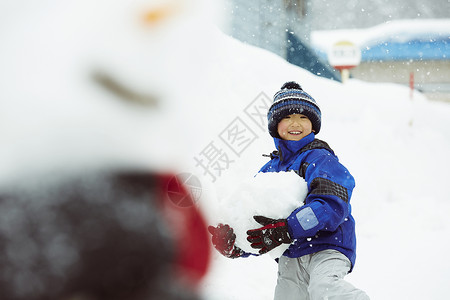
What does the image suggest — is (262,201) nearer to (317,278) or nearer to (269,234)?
(269,234)

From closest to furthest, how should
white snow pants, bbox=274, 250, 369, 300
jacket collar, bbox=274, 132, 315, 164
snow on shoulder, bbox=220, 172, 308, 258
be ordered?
white snow pants, bbox=274, 250, 369, 300
snow on shoulder, bbox=220, 172, 308, 258
jacket collar, bbox=274, 132, 315, 164

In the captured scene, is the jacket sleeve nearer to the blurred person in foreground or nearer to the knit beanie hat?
the knit beanie hat

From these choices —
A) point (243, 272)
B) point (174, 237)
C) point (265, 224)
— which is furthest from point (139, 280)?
point (243, 272)

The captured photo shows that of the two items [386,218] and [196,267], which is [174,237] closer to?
[196,267]

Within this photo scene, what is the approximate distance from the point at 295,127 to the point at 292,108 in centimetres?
11

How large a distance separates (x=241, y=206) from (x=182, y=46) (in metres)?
1.24

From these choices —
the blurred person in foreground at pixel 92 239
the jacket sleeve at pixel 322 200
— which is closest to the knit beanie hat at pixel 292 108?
the jacket sleeve at pixel 322 200

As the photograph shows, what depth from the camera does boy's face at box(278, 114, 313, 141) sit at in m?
2.08

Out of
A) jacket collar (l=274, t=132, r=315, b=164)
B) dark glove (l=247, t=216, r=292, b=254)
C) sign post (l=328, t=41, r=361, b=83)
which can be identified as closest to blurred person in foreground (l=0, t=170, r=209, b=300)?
dark glove (l=247, t=216, r=292, b=254)

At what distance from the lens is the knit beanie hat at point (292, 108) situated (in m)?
2.10

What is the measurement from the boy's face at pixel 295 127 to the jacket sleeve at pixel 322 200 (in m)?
0.26

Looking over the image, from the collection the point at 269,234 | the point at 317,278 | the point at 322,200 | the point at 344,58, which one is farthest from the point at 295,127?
the point at 344,58

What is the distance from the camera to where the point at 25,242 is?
1.77ft

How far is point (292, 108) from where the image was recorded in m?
2.10
